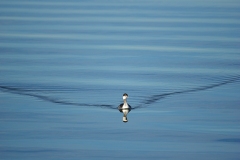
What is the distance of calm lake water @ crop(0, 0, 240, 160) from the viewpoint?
744 inches

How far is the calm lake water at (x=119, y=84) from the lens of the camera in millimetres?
18906

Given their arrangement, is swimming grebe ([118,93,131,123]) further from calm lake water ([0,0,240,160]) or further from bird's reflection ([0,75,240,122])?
calm lake water ([0,0,240,160])

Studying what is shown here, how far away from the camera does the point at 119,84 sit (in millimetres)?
25281

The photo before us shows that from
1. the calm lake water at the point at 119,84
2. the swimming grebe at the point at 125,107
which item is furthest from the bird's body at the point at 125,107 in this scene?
the calm lake water at the point at 119,84

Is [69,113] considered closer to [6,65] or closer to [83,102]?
[83,102]

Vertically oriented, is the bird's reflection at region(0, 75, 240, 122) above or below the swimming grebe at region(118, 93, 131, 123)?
above

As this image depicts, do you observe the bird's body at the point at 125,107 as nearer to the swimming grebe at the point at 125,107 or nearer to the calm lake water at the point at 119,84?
the swimming grebe at the point at 125,107

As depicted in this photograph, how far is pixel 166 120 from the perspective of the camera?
2100cm

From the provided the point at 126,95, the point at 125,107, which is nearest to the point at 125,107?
the point at 125,107

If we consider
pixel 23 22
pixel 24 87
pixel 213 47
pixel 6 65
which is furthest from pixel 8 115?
pixel 23 22

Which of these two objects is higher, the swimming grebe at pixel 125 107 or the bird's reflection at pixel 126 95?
the bird's reflection at pixel 126 95

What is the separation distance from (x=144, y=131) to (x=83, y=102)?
3239 mm

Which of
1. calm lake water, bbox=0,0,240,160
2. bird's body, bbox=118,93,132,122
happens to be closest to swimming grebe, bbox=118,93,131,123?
bird's body, bbox=118,93,132,122

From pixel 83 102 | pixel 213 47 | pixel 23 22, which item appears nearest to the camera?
pixel 83 102
